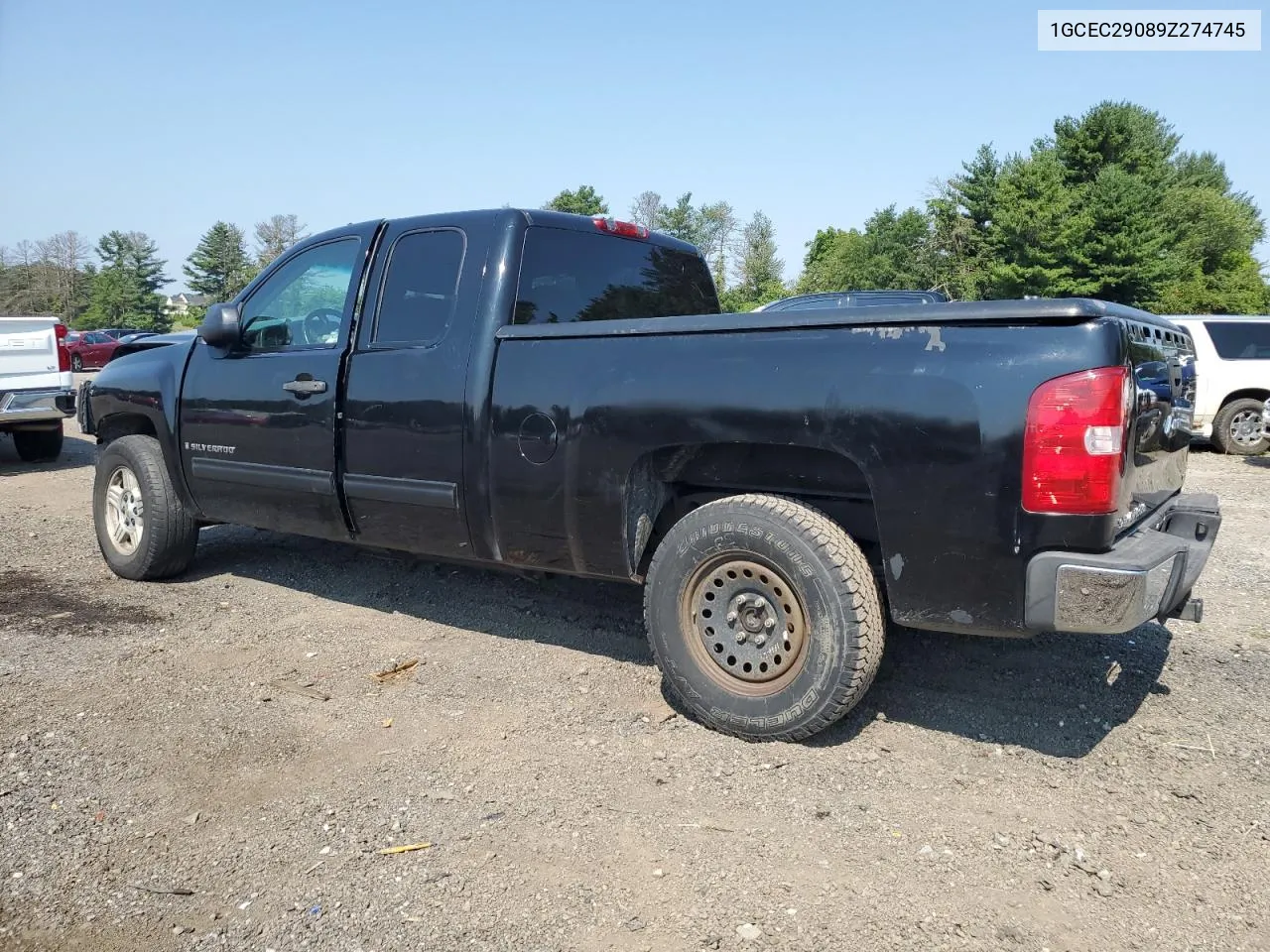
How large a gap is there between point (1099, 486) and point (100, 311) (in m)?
95.6

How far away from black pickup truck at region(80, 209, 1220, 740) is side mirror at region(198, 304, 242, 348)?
0.05 ft

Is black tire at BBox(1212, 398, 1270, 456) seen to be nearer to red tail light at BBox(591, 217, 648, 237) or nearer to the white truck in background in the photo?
red tail light at BBox(591, 217, 648, 237)

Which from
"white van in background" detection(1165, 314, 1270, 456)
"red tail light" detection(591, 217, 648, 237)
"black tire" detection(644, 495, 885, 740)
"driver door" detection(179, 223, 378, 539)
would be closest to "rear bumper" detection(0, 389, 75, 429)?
"driver door" detection(179, 223, 378, 539)

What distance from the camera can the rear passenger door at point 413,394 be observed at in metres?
4.06

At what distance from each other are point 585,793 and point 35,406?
9.62 m

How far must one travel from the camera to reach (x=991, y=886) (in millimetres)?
2547

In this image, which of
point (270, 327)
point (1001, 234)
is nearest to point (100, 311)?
point (1001, 234)

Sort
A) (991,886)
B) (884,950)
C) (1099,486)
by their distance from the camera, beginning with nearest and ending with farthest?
1. (884,950)
2. (991,886)
3. (1099,486)

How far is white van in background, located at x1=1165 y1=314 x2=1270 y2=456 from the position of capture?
12000 millimetres

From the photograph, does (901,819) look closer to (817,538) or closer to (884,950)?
(884,950)

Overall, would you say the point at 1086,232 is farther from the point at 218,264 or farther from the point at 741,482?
the point at 218,264

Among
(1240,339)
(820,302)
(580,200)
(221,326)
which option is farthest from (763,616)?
(580,200)

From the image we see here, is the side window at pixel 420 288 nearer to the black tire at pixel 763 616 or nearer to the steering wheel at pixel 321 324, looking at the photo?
the steering wheel at pixel 321 324

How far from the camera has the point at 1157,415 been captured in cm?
323
